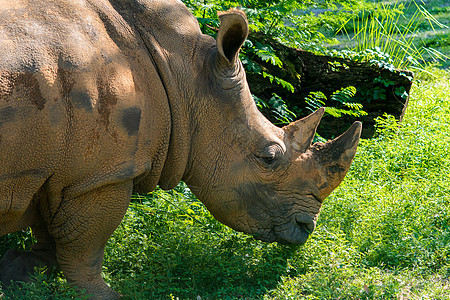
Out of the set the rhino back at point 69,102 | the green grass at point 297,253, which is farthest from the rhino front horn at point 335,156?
the rhino back at point 69,102

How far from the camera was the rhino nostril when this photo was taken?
15.0 feet

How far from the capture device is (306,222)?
460 centimetres

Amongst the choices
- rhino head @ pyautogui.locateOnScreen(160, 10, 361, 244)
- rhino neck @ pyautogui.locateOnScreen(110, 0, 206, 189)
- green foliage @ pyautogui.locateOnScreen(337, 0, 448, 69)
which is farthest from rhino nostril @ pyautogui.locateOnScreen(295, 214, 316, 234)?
green foliage @ pyautogui.locateOnScreen(337, 0, 448, 69)

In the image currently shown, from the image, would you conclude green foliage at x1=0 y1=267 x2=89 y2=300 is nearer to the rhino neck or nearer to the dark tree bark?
the rhino neck

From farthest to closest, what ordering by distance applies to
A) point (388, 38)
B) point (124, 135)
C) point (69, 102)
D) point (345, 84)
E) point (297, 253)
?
point (388, 38)
point (345, 84)
point (297, 253)
point (124, 135)
point (69, 102)

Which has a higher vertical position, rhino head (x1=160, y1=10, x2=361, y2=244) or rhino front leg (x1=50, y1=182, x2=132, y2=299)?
rhino head (x1=160, y1=10, x2=361, y2=244)

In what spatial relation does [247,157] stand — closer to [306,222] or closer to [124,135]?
[306,222]

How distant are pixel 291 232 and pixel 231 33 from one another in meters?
1.51

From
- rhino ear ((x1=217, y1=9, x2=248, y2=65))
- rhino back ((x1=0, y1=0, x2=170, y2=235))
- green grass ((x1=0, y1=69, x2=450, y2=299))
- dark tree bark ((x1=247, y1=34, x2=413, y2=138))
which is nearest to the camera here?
rhino back ((x1=0, y1=0, x2=170, y2=235))

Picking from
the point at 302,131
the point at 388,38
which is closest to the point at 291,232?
the point at 302,131

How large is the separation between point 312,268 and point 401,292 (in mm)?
667

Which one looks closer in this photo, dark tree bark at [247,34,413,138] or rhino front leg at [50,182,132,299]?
rhino front leg at [50,182,132,299]

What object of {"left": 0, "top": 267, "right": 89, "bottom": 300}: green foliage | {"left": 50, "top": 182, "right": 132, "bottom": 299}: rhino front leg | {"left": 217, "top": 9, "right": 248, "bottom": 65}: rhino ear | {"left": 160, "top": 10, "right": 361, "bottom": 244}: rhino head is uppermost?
{"left": 217, "top": 9, "right": 248, "bottom": 65}: rhino ear

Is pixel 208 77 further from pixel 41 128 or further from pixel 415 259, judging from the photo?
pixel 415 259
